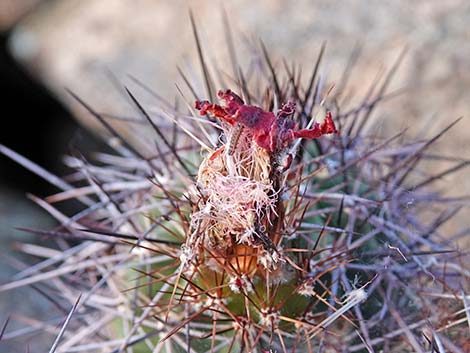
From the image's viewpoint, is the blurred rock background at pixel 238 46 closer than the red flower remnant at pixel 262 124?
No

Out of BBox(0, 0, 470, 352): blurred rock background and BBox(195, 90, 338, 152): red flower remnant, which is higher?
BBox(195, 90, 338, 152): red flower remnant

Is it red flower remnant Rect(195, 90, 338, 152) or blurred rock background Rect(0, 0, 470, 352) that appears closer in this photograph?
red flower remnant Rect(195, 90, 338, 152)

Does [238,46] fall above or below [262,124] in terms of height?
below

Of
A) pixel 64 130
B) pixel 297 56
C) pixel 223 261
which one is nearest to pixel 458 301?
pixel 223 261

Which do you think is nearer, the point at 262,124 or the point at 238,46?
the point at 262,124
